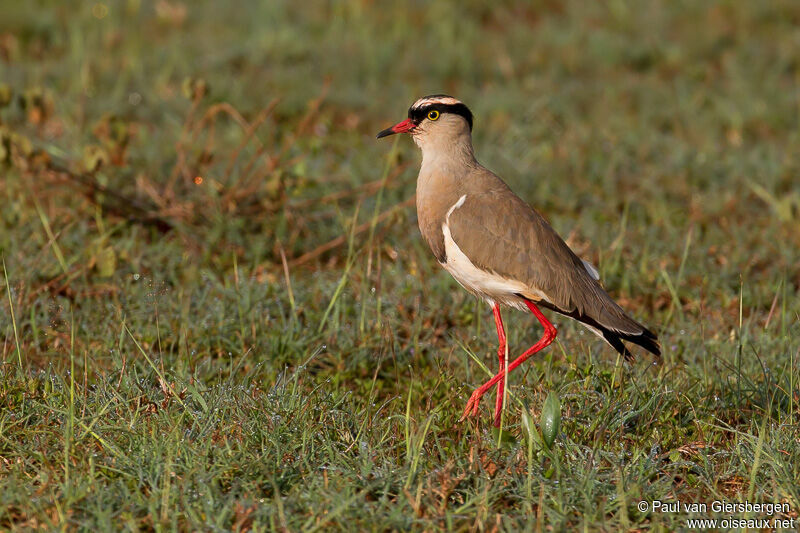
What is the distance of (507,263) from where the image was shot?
13.8 ft

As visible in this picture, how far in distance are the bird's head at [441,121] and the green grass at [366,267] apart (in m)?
0.65

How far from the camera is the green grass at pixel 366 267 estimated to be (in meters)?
3.46

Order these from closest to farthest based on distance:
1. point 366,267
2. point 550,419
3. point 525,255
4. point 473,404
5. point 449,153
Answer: point 550,419 < point 473,404 < point 525,255 < point 449,153 < point 366,267

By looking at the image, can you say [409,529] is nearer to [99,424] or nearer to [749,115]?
[99,424]

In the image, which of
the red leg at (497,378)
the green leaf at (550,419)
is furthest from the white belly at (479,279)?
the green leaf at (550,419)

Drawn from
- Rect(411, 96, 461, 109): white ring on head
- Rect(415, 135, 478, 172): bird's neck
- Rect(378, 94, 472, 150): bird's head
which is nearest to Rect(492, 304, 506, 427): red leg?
Rect(415, 135, 478, 172): bird's neck

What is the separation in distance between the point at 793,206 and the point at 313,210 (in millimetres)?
3091

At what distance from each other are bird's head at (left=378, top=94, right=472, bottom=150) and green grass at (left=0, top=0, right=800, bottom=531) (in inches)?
25.5

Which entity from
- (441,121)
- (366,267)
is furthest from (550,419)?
(366,267)

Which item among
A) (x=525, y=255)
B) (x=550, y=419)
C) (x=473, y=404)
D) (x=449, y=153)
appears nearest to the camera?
(x=550, y=419)

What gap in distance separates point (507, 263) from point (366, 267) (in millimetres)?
1480

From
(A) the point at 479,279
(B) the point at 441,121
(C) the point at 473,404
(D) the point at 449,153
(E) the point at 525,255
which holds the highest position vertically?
(B) the point at 441,121

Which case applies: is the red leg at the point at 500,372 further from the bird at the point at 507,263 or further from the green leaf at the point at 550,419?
the green leaf at the point at 550,419

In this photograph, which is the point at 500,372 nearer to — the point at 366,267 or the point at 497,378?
the point at 497,378
